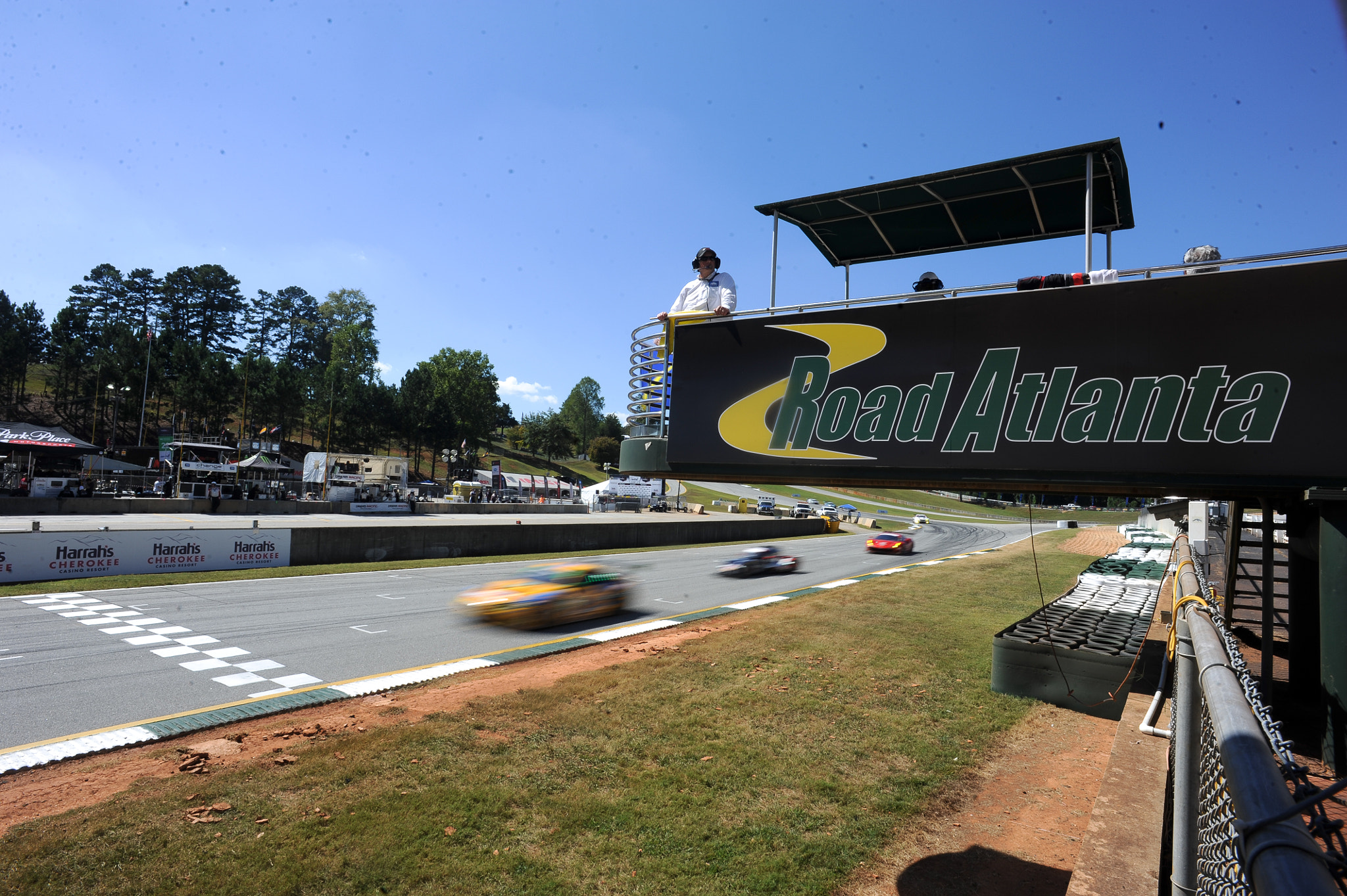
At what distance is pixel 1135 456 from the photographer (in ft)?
15.0

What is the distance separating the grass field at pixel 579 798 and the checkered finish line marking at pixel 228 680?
172 centimetres

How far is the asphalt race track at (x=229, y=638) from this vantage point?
955 centimetres

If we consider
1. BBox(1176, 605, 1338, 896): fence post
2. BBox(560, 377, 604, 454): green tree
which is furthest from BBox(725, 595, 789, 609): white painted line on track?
BBox(560, 377, 604, 454): green tree

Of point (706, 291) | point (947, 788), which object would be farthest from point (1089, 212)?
point (947, 788)

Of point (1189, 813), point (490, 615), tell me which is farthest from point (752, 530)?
point (1189, 813)

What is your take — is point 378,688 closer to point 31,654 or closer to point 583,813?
point 583,813

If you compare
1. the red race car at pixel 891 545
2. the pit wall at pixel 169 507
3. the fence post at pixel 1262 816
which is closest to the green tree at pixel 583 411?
the pit wall at pixel 169 507

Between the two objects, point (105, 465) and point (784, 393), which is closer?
point (784, 393)

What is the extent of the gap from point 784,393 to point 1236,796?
15.1 ft

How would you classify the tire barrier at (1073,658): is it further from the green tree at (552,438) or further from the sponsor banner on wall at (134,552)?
the green tree at (552,438)

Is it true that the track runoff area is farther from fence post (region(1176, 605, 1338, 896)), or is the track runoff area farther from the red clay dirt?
fence post (region(1176, 605, 1338, 896))

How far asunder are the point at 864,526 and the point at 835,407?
223ft

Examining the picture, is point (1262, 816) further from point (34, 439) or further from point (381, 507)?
point (34, 439)

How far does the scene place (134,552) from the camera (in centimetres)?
1989
